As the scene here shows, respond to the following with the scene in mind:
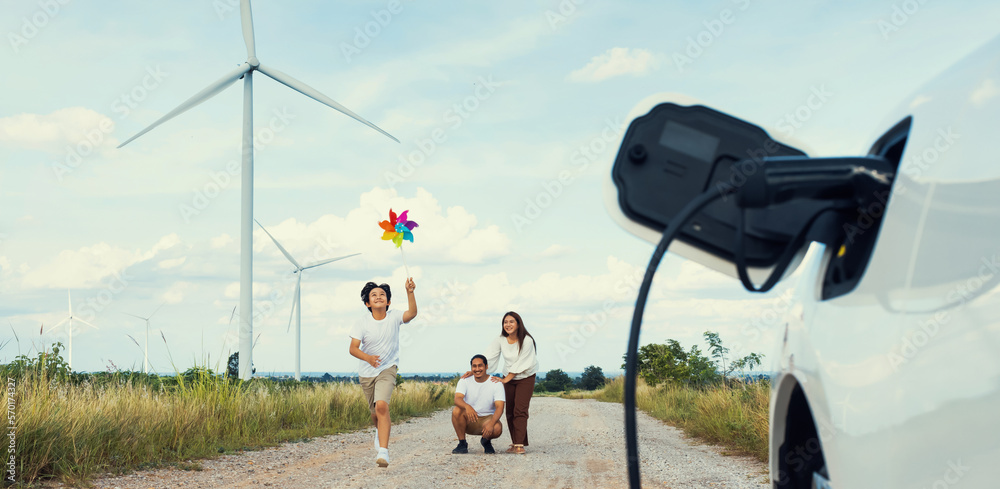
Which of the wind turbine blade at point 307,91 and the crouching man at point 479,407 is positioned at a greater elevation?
the wind turbine blade at point 307,91

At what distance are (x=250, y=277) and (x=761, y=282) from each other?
51.0 ft

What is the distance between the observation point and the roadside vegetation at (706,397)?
930 centimetres

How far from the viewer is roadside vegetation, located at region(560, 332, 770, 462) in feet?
30.5

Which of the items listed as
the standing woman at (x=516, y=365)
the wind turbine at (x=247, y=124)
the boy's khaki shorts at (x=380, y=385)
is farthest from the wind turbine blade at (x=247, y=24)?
the boy's khaki shorts at (x=380, y=385)

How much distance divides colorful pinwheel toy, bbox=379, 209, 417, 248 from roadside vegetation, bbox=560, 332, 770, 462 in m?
3.14

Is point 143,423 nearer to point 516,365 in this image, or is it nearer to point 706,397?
point 516,365

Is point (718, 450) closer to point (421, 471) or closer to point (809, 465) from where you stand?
point (421, 471)

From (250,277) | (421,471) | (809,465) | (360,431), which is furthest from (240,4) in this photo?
(809,465)

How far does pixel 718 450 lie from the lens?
9281 millimetres

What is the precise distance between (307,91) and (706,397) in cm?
1203

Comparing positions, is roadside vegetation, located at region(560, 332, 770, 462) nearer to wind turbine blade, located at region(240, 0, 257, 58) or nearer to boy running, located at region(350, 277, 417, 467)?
boy running, located at region(350, 277, 417, 467)
